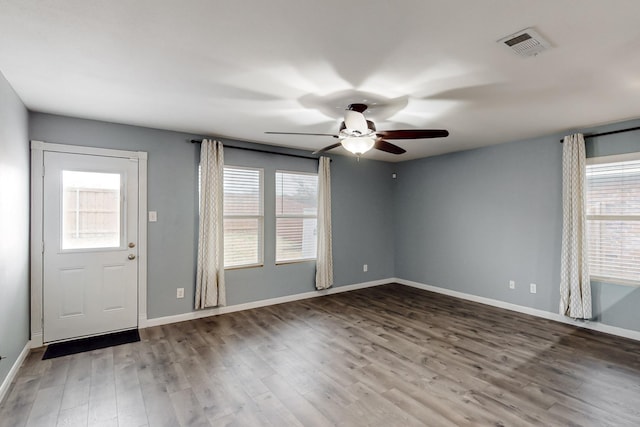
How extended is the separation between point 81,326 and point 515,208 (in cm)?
598

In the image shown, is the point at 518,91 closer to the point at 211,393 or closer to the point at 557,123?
the point at 557,123

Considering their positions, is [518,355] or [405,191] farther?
[405,191]

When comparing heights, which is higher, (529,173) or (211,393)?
(529,173)

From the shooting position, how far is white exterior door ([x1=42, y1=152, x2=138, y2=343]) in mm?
3442

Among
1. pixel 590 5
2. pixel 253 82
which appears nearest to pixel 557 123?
pixel 590 5

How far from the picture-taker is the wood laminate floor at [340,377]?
2.23 metres

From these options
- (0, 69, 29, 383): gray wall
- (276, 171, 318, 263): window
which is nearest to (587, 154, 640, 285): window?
(276, 171, 318, 263): window

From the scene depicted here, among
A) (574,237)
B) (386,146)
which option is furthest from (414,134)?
(574,237)

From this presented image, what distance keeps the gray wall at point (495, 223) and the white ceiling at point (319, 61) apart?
3.20 ft

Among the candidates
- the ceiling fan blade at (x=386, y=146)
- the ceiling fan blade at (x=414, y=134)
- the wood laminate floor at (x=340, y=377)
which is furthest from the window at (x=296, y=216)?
the ceiling fan blade at (x=414, y=134)

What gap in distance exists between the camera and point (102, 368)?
290cm

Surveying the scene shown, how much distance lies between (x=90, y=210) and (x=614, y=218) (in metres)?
6.24

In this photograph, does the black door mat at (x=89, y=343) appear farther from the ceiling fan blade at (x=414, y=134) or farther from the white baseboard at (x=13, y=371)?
the ceiling fan blade at (x=414, y=134)

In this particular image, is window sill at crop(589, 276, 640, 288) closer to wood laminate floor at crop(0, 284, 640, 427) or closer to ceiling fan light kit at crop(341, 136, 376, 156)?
wood laminate floor at crop(0, 284, 640, 427)
